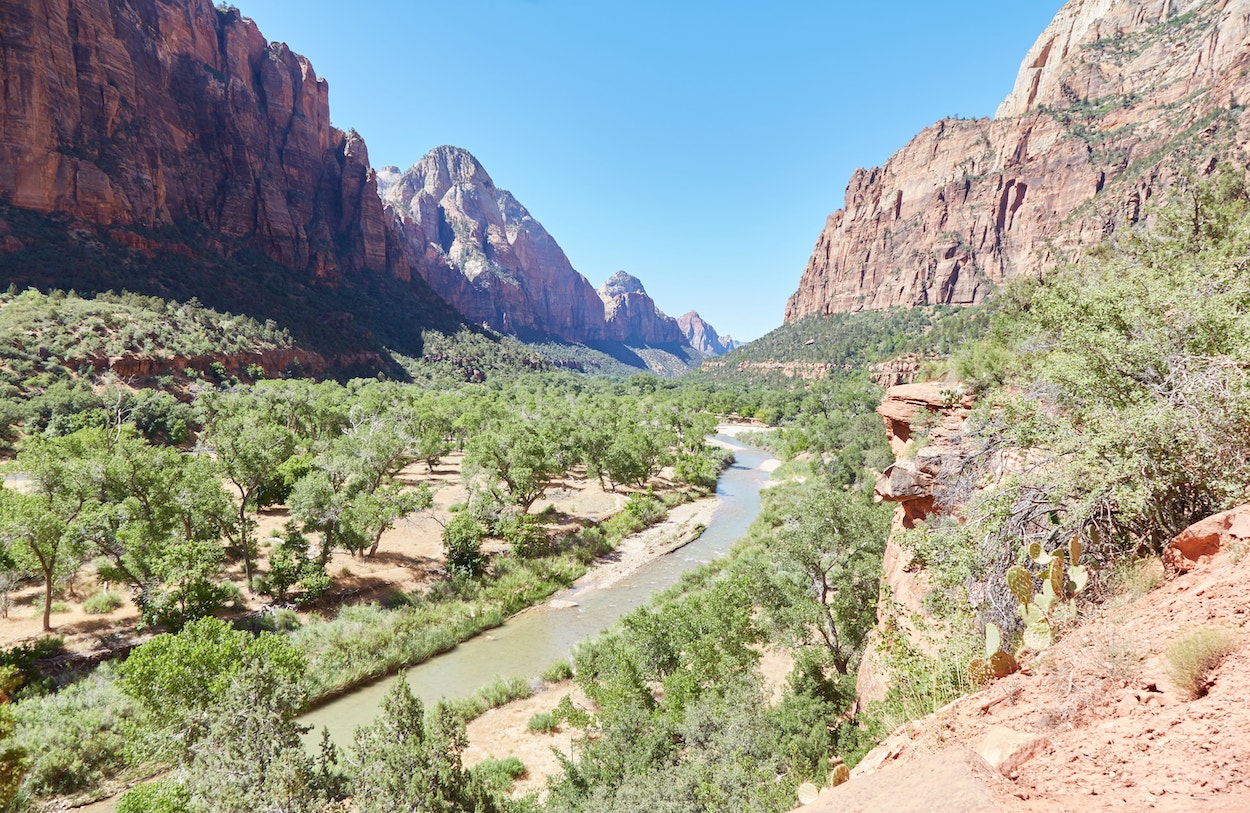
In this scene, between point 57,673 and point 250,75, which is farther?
point 250,75

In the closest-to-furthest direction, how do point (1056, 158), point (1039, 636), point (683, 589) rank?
point (1039, 636), point (683, 589), point (1056, 158)

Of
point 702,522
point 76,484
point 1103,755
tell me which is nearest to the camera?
point 1103,755

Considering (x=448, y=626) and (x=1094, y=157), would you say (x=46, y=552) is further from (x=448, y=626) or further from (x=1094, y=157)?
(x=1094, y=157)

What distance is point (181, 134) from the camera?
285ft

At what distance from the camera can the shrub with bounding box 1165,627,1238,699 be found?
3.52 m

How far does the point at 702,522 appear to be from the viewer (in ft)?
120

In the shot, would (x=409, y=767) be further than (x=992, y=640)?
Yes

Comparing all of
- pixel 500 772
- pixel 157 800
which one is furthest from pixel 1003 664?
pixel 157 800

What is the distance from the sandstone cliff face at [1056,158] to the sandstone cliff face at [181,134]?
117998mm

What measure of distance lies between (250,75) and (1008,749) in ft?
498

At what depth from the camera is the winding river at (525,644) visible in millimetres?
16625

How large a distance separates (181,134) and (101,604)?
10444 cm

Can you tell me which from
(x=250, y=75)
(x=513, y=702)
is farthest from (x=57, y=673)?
(x=250, y=75)

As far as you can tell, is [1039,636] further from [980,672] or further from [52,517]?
[52,517]
